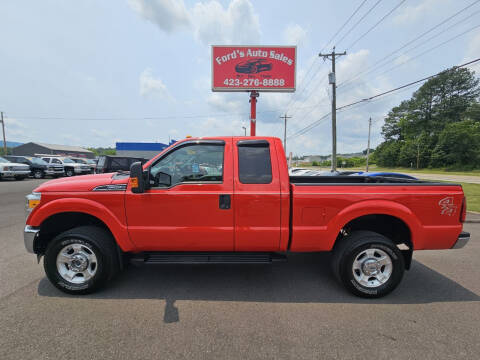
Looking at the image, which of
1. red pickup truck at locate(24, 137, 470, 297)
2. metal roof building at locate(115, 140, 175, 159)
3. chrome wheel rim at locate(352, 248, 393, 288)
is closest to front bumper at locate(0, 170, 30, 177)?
metal roof building at locate(115, 140, 175, 159)

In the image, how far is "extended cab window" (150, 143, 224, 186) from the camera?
9.16 ft

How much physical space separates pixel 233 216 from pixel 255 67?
13071 millimetres

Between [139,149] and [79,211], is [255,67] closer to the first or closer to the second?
[79,211]

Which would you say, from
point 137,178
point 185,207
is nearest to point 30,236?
point 137,178

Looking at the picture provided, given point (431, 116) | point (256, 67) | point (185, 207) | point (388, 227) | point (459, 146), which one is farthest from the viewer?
point (431, 116)

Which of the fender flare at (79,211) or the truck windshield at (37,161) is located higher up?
the truck windshield at (37,161)

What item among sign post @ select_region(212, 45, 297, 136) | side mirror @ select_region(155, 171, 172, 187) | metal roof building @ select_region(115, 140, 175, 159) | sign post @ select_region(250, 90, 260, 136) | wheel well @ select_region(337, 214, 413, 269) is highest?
sign post @ select_region(212, 45, 297, 136)

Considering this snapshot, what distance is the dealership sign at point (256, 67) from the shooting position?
13438 mm

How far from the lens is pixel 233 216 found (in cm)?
272

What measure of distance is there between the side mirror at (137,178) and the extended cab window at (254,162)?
1.14m

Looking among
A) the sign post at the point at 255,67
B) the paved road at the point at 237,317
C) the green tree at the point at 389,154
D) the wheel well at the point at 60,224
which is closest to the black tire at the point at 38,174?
the sign post at the point at 255,67

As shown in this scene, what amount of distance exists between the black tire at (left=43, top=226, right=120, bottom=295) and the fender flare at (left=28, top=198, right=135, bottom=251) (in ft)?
0.77

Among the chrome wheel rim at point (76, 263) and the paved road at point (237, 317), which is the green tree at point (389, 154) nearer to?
the paved road at point (237, 317)

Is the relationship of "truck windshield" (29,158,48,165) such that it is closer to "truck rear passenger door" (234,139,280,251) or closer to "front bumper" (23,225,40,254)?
"front bumper" (23,225,40,254)
